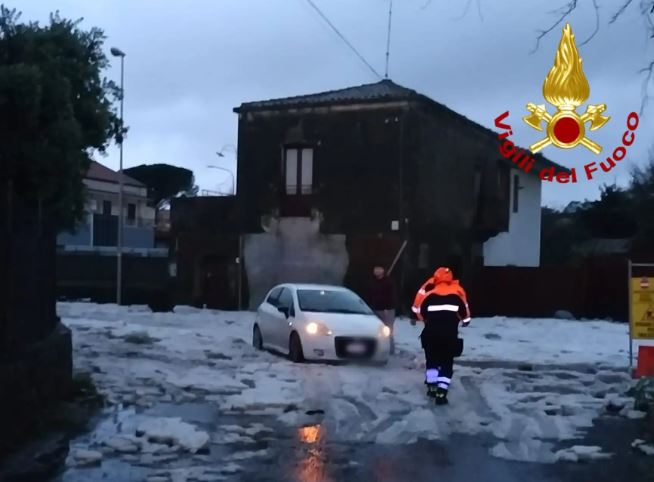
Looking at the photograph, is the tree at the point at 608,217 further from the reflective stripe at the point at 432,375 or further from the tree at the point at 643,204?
the reflective stripe at the point at 432,375

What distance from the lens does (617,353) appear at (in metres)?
20.6

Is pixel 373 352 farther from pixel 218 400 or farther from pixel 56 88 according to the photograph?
pixel 56 88

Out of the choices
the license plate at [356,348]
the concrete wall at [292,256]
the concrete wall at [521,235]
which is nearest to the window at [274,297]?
the license plate at [356,348]

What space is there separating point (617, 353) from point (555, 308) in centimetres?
1161

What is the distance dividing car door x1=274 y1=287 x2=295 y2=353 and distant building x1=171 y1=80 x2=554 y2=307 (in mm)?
12317

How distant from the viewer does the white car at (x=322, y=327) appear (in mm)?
16203

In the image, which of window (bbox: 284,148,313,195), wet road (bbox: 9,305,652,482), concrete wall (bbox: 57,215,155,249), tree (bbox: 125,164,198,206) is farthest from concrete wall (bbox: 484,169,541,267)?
tree (bbox: 125,164,198,206)

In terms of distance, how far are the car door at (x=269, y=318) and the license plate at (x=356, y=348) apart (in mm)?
2015

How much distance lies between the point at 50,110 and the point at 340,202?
22.0 m

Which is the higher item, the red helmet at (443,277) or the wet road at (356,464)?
the red helmet at (443,277)

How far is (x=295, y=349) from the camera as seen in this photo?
652 inches

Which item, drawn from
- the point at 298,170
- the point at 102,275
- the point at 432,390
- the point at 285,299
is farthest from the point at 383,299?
the point at 102,275

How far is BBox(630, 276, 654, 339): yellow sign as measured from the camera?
51.4 ft

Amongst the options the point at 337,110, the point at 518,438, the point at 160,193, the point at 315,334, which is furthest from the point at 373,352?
the point at 160,193
